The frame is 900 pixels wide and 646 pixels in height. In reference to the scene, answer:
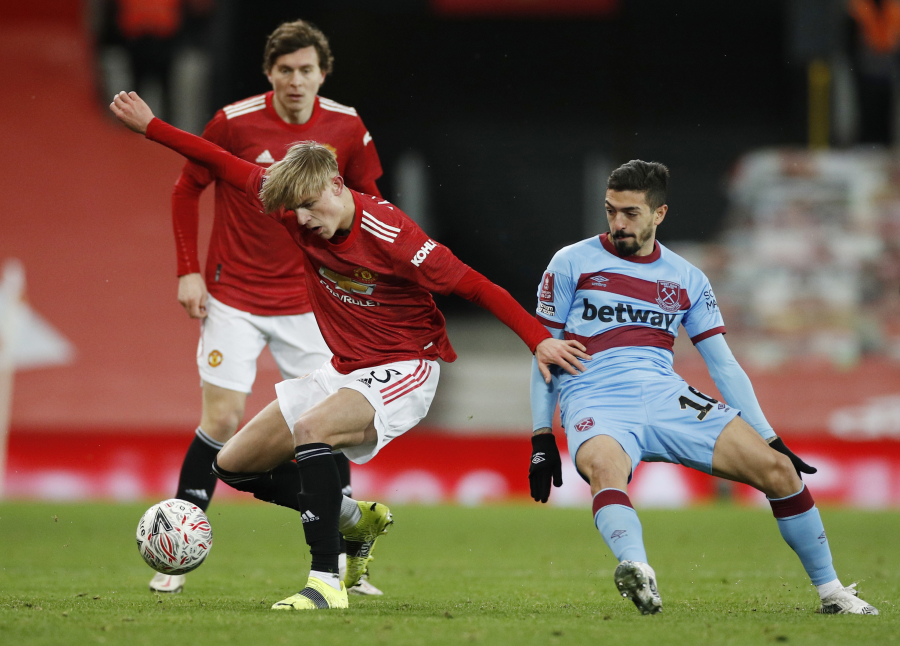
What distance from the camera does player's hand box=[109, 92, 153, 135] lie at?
5246 millimetres

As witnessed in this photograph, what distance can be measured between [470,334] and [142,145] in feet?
20.4

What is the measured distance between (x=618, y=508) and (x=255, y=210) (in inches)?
99.9

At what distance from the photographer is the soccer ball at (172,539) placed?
498 cm

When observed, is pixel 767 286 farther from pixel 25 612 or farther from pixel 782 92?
pixel 25 612

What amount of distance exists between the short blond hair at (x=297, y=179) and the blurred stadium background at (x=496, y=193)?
8.49 m

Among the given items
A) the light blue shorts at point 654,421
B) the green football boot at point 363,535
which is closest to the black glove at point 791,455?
the light blue shorts at point 654,421

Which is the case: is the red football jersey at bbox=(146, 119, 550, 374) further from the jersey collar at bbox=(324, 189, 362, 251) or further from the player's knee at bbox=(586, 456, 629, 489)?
the player's knee at bbox=(586, 456, 629, 489)

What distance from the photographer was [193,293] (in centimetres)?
580

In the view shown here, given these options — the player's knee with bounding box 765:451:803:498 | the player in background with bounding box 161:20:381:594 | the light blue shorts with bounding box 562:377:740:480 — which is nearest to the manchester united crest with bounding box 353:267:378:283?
the light blue shorts with bounding box 562:377:740:480

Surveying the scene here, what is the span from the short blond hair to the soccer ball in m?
1.46

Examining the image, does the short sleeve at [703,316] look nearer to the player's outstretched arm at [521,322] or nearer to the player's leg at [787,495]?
the player's leg at [787,495]

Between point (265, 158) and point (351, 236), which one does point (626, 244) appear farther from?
point (265, 158)

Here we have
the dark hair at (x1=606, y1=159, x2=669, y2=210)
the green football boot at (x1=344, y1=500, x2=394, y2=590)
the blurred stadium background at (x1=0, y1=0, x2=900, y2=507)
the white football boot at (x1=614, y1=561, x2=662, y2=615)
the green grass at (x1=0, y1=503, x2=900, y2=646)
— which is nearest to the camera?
the green grass at (x1=0, y1=503, x2=900, y2=646)

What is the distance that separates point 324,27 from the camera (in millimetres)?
20484
